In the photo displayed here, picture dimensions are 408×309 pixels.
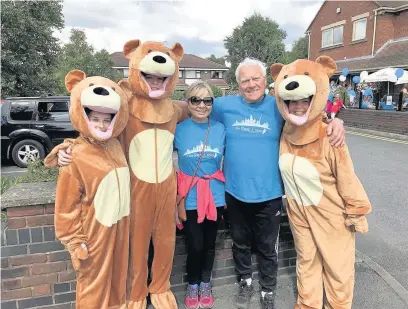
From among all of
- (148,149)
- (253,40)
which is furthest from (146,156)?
(253,40)

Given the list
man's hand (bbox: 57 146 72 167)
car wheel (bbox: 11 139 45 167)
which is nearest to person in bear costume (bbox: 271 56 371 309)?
man's hand (bbox: 57 146 72 167)

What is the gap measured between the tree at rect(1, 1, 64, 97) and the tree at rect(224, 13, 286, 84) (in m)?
33.1

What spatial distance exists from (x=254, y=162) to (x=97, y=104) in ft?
4.13

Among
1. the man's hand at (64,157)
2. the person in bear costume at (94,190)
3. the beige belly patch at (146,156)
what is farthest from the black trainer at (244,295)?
the man's hand at (64,157)

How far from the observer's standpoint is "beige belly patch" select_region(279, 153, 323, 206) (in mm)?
2691

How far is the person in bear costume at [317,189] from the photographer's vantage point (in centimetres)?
262

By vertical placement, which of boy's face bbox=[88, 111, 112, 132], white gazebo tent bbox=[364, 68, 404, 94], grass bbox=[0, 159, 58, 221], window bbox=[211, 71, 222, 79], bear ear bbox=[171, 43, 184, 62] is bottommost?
grass bbox=[0, 159, 58, 221]

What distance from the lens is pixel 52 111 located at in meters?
9.66

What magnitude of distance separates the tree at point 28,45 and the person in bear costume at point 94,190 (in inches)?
526

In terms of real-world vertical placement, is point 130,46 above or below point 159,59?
above

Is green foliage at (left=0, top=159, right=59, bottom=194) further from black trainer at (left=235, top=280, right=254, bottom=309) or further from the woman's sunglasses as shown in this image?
black trainer at (left=235, top=280, right=254, bottom=309)

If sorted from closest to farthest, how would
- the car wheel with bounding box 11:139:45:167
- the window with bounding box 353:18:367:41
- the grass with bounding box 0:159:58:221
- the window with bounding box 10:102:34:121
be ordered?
the grass with bounding box 0:159:58:221
the window with bounding box 10:102:34:121
the car wheel with bounding box 11:139:45:167
the window with bounding box 353:18:367:41

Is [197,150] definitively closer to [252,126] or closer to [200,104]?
[200,104]

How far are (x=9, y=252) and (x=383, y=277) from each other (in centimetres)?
341
